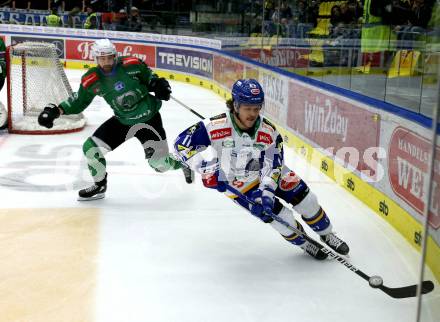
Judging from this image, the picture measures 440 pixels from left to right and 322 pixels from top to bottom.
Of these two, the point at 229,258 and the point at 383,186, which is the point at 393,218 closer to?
the point at 383,186

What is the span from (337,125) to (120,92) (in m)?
2.12

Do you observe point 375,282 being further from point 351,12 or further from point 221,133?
point 351,12

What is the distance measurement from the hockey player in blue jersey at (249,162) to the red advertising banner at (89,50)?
10.7m

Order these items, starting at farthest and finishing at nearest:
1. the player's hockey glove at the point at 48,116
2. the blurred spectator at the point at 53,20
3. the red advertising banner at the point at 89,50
→ the blurred spectator at the point at 53,20
the red advertising banner at the point at 89,50
the player's hockey glove at the point at 48,116

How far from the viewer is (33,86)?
7.93 meters

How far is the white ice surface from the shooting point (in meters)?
3.15

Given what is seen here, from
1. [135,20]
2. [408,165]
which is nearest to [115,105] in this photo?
[408,165]

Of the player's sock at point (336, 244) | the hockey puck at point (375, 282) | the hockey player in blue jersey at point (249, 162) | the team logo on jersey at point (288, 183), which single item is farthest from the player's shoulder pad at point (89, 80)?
the hockey puck at point (375, 282)

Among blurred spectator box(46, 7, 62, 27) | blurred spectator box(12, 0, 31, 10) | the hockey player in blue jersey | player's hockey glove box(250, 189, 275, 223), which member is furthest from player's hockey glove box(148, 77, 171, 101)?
blurred spectator box(12, 0, 31, 10)

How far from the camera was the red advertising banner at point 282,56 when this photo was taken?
→ 7.60m

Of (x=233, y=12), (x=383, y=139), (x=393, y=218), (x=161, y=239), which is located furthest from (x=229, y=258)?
(x=233, y=12)

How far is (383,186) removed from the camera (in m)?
4.72

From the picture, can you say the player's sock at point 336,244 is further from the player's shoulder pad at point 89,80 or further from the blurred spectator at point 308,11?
the blurred spectator at point 308,11

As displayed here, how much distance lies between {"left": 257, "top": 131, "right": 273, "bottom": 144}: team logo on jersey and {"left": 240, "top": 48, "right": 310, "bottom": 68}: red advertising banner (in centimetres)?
379
